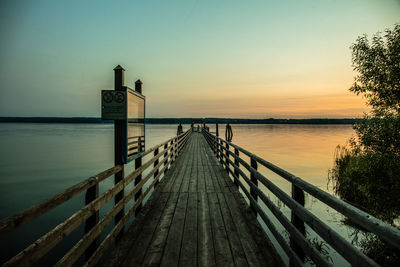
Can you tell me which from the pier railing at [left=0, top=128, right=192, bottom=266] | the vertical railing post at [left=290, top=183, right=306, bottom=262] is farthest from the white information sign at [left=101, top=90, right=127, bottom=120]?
the vertical railing post at [left=290, top=183, right=306, bottom=262]

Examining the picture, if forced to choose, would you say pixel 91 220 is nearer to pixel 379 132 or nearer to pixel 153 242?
pixel 153 242

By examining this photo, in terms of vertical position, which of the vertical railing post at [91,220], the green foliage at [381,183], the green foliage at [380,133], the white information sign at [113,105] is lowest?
the green foliage at [381,183]

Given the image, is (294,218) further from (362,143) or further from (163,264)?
(362,143)

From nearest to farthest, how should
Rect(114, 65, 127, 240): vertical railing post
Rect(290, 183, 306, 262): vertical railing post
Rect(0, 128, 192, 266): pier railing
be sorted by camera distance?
1. Rect(0, 128, 192, 266): pier railing
2. Rect(290, 183, 306, 262): vertical railing post
3. Rect(114, 65, 127, 240): vertical railing post

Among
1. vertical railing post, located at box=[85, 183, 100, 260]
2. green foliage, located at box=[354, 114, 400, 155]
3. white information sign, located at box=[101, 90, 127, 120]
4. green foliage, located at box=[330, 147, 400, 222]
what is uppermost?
white information sign, located at box=[101, 90, 127, 120]

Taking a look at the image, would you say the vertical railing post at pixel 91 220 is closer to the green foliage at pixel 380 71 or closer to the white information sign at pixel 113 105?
the white information sign at pixel 113 105

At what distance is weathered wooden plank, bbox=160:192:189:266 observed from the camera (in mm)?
2928

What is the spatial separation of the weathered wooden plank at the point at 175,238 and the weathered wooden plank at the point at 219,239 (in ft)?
1.80

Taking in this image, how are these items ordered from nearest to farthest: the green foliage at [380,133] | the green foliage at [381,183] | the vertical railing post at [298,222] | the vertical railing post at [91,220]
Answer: the vertical railing post at [298,222], the vertical railing post at [91,220], the green foliage at [380,133], the green foliage at [381,183]

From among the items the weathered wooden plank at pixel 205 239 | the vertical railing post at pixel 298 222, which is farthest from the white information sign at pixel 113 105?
the vertical railing post at pixel 298 222

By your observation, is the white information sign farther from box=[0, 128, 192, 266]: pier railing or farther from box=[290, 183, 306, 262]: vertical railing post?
box=[290, 183, 306, 262]: vertical railing post

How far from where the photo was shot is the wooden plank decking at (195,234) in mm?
2942

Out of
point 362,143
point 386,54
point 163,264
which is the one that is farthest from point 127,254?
point 386,54

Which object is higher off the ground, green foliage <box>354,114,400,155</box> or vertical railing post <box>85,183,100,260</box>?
green foliage <box>354,114,400,155</box>
